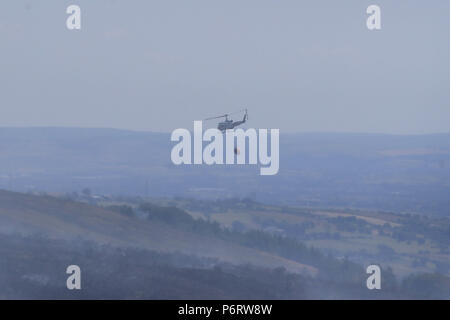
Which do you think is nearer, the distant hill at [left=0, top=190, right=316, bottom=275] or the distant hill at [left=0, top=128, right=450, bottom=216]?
the distant hill at [left=0, top=190, right=316, bottom=275]

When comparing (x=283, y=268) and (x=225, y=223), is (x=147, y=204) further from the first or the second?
Answer: (x=283, y=268)

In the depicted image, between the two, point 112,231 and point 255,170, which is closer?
point 112,231

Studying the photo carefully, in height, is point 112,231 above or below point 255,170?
below

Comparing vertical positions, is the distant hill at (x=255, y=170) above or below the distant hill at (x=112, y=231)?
above

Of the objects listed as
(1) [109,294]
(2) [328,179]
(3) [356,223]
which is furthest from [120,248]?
Result: (2) [328,179]

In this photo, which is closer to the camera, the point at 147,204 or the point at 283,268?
the point at 283,268

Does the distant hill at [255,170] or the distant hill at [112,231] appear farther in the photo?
the distant hill at [255,170]

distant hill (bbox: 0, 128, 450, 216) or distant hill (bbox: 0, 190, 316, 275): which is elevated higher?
distant hill (bbox: 0, 128, 450, 216)
